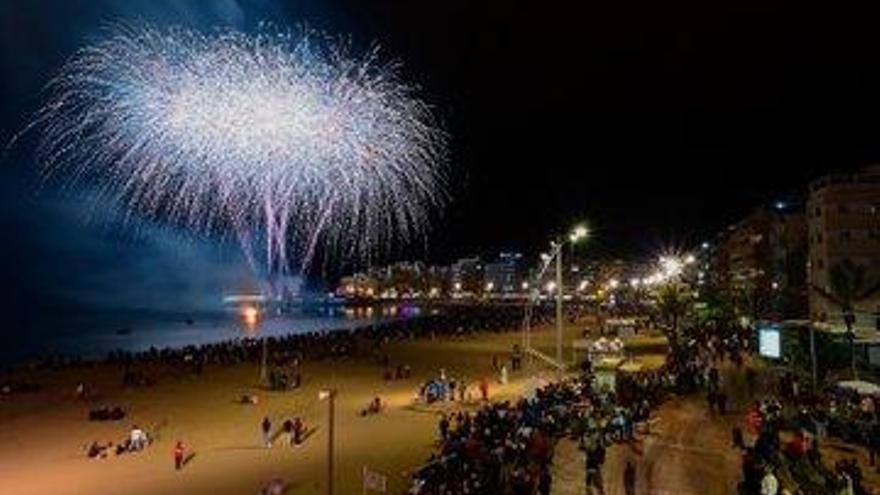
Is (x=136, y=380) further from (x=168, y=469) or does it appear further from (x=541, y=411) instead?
(x=541, y=411)

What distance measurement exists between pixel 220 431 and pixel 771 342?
74.9 ft

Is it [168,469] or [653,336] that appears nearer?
[168,469]

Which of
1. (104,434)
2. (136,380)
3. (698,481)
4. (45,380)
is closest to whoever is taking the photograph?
(698,481)

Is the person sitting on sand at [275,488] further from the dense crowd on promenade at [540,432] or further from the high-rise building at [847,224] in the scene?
the high-rise building at [847,224]

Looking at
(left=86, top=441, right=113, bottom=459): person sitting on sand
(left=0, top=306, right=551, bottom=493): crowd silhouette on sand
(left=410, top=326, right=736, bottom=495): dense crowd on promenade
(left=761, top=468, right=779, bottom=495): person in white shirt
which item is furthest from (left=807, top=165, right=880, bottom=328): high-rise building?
(left=86, top=441, right=113, bottom=459): person sitting on sand

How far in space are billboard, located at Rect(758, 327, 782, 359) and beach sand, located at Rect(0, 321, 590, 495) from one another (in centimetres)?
985

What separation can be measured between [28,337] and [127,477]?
14328cm

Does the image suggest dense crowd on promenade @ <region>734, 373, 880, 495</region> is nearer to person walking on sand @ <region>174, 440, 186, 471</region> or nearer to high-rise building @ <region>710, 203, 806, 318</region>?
person walking on sand @ <region>174, 440, 186, 471</region>

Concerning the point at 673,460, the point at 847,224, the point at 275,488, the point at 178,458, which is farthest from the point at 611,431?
the point at 847,224

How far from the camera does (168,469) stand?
30.2 m

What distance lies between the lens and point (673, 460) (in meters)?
23.9

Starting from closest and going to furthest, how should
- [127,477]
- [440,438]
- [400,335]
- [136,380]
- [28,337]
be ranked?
[127,477]
[440,438]
[136,380]
[400,335]
[28,337]

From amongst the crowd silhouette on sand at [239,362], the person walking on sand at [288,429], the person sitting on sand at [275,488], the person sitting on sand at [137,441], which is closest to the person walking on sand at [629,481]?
the person sitting on sand at [275,488]

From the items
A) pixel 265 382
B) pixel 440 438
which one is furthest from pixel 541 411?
pixel 265 382
